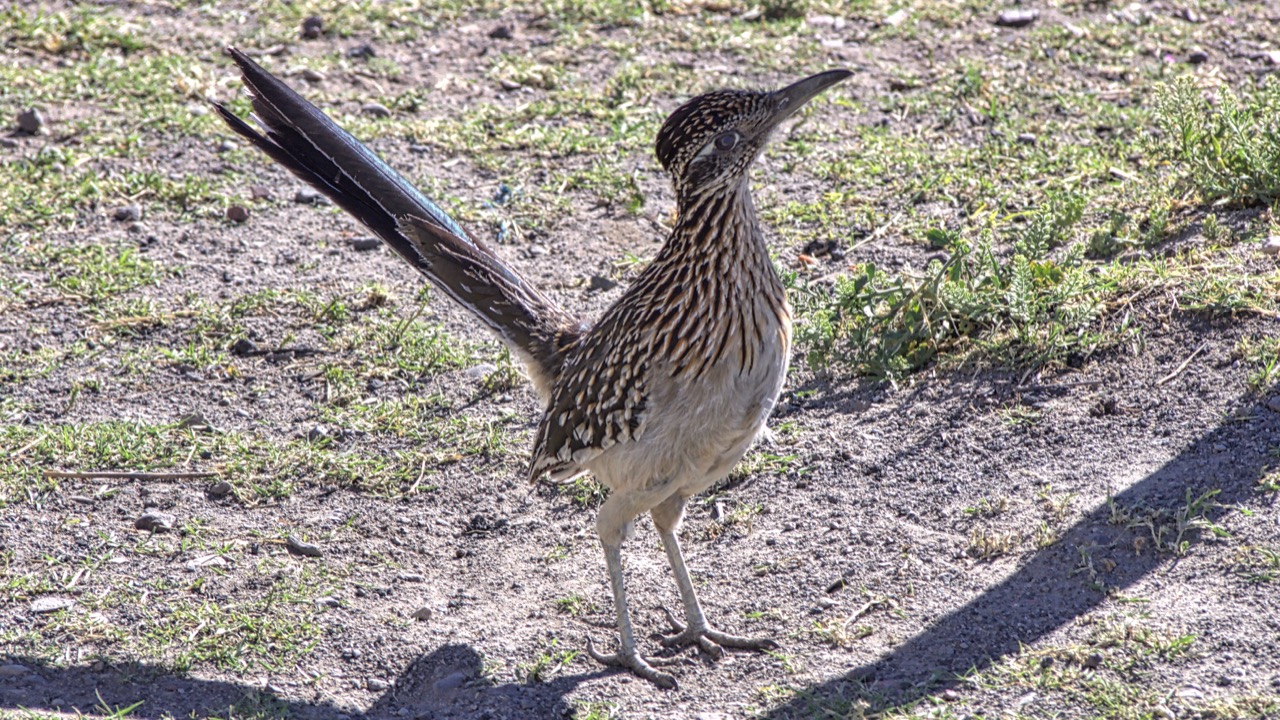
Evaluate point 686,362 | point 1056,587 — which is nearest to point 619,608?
point 686,362

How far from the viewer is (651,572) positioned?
529 cm

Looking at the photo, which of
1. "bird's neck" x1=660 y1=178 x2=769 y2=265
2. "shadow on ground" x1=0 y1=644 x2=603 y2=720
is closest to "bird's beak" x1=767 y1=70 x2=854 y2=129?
"bird's neck" x1=660 y1=178 x2=769 y2=265

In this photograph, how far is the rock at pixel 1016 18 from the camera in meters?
9.16

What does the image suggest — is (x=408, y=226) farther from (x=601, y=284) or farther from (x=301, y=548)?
(x=601, y=284)

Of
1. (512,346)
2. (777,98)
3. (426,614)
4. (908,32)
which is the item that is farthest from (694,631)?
(908,32)

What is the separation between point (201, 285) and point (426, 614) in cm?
290

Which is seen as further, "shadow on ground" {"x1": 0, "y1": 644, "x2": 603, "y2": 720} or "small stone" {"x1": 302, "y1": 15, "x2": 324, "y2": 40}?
"small stone" {"x1": 302, "y1": 15, "x2": 324, "y2": 40}

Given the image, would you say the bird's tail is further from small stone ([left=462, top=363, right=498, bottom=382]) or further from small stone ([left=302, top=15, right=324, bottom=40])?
small stone ([left=302, top=15, right=324, bottom=40])

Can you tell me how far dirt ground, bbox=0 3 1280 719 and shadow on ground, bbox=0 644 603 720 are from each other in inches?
0.4

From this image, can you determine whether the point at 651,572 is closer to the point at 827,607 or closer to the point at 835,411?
the point at 827,607

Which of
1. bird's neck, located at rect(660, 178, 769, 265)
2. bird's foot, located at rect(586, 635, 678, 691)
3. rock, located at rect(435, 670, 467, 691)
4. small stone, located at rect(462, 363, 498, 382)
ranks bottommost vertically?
bird's foot, located at rect(586, 635, 678, 691)

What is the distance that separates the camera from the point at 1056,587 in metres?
4.58

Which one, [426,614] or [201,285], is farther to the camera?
[201,285]

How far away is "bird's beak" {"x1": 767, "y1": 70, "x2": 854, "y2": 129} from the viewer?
448cm
